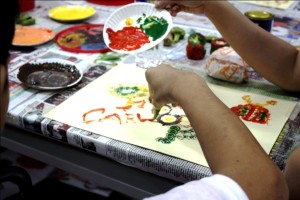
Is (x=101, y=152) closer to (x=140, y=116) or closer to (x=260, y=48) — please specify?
(x=140, y=116)

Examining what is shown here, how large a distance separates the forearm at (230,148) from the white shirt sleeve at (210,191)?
3cm

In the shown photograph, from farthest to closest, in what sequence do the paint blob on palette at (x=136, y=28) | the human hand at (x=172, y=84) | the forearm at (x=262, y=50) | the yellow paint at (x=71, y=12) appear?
the yellow paint at (x=71, y=12)
the paint blob on palette at (x=136, y=28)
the forearm at (x=262, y=50)
the human hand at (x=172, y=84)

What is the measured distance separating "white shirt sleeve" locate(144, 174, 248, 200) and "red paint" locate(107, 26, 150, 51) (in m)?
0.65

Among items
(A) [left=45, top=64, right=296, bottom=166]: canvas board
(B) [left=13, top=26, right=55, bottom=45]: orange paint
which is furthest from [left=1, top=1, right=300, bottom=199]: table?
(B) [left=13, top=26, right=55, bottom=45]: orange paint

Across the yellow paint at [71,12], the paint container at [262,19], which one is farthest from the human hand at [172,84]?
the yellow paint at [71,12]

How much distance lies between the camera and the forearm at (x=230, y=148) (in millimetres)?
612

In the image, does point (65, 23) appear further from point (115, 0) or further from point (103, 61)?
point (103, 61)

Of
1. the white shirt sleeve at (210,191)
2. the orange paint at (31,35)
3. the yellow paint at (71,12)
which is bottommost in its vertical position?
the orange paint at (31,35)

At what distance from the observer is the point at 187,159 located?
823mm

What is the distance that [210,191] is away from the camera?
1.81ft

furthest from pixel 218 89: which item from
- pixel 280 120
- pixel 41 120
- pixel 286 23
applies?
pixel 286 23

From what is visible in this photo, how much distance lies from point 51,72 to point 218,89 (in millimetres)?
480

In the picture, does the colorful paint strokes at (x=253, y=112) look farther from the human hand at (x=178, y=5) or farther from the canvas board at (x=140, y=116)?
the human hand at (x=178, y=5)

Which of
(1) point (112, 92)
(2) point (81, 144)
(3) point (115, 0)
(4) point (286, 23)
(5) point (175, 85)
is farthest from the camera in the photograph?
(3) point (115, 0)
